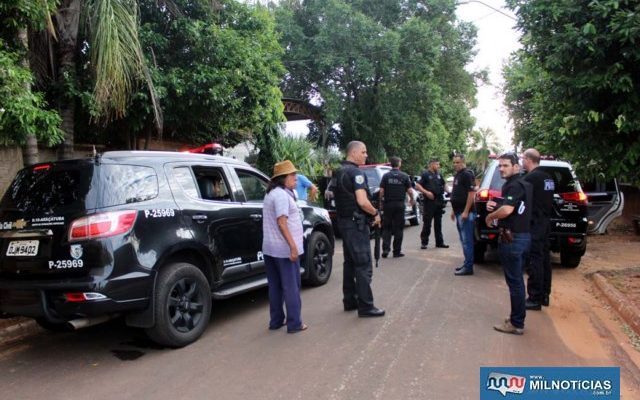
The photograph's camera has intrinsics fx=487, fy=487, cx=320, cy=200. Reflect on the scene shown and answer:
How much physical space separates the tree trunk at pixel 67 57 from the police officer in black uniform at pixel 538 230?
642 centimetres

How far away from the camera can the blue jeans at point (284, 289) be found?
189 inches

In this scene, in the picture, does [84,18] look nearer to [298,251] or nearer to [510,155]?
[298,251]

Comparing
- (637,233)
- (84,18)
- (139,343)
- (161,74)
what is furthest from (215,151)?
(637,233)

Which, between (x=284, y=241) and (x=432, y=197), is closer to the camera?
(x=284, y=241)

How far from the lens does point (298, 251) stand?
4.77m

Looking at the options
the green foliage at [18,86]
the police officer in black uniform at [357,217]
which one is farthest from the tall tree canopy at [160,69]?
the police officer in black uniform at [357,217]

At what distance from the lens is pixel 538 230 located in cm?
554

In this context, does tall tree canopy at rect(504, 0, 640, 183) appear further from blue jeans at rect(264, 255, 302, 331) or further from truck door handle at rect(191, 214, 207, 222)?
truck door handle at rect(191, 214, 207, 222)

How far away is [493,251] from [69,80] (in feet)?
26.5

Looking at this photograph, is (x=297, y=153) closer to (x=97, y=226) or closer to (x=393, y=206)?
(x=393, y=206)

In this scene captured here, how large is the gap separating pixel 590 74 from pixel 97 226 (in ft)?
18.9

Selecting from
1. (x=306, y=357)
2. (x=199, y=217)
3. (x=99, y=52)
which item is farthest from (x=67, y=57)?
(x=306, y=357)

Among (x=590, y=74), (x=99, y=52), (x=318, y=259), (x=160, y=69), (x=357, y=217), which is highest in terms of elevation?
(x=160, y=69)

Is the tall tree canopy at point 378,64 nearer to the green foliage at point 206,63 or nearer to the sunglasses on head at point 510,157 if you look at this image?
the green foliage at point 206,63
